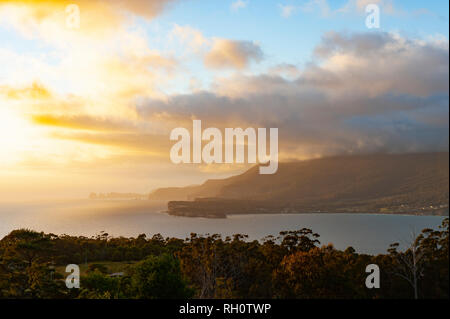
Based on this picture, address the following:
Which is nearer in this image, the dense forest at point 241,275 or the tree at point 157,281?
the tree at point 157,281

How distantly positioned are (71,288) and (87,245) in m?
18.2
